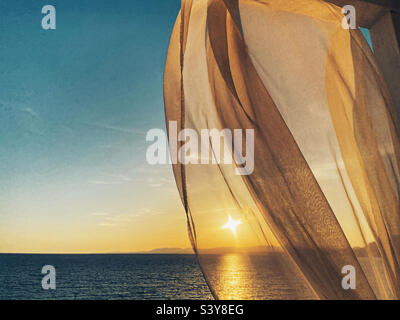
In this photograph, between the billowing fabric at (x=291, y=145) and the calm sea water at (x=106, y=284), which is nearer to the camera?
the billowing fabric at (x=291, y=145)

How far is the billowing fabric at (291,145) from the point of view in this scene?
0.73 metres

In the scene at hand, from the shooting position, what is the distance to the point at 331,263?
694 millimetres

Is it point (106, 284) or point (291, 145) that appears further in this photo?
point (106, 284)

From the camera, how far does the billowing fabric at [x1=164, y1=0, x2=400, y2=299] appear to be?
727 mm

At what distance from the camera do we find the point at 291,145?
80 cm

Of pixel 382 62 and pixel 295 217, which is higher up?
pixel 382 62

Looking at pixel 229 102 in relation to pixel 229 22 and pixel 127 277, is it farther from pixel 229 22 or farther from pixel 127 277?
pixel 127 277

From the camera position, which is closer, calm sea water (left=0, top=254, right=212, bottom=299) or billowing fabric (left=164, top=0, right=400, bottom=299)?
billowing fabric (left=164, top=0, right=400, bottom=299)

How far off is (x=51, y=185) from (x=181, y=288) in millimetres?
31076

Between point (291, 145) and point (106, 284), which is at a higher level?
point (291, 145)

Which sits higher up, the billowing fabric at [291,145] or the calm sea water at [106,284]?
the billowing fabric at [291,145]

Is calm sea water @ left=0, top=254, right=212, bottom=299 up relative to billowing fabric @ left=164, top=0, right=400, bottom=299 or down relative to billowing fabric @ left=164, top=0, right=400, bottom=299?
down
